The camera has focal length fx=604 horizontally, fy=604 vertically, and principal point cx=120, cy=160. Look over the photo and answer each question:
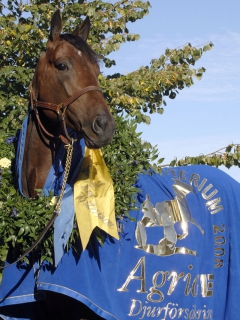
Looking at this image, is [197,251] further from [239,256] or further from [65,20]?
[65,20]

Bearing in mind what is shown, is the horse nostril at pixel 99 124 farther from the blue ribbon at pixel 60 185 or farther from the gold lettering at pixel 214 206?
the gold lettering at pixel 214 206

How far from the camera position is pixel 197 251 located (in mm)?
5203

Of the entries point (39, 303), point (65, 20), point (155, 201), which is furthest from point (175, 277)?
point (65, 20)

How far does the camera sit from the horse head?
4059mm

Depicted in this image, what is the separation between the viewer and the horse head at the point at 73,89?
13.3 feet

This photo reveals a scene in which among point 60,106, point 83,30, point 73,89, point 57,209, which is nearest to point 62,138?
point 60,106

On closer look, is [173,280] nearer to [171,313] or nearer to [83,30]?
[171,313]

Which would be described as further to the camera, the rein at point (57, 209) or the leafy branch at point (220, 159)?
the leafy branch at point (220, 159)

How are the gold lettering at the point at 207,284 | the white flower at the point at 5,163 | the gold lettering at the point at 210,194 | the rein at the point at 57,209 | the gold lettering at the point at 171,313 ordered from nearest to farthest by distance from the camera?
the rein at the point at 57,209
the white flower at the point at 5,163
the gold lettering at the point at 171,313
the gold lettering at the point at 207,284
the gold lettering at the point at 210,194

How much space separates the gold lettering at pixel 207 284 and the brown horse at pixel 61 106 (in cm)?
177

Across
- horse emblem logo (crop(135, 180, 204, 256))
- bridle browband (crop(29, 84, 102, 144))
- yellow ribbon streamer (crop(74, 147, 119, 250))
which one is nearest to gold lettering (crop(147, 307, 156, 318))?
horse emblem logo (crop(135, 180, 204, 256))

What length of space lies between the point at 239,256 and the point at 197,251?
1.68 feet

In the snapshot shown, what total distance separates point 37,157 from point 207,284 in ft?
6.41

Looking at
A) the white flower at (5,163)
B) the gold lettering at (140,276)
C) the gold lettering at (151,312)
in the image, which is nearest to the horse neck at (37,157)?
the white flower at (5,163)
